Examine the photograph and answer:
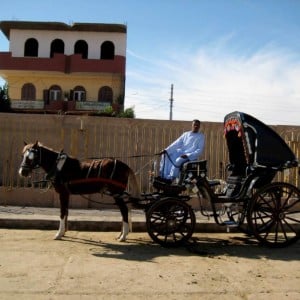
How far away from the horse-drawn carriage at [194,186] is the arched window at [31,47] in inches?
1573

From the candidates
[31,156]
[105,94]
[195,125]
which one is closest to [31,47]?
[105,94]

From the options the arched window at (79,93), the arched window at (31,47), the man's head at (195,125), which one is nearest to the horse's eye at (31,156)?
the man's head at (195,125)

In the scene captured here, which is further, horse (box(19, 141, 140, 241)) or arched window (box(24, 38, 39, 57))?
arched window (box(24, 38, 39, 57))

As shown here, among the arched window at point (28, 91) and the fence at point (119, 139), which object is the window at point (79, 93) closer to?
the arched window at point (28, 91)

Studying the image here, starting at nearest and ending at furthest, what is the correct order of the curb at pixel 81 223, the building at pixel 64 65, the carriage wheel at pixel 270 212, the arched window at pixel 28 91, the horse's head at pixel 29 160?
the carriage wheel at pixel 270 212 < the horse's head at pixel 29 160 < the curb at pixel 81 223 < the building at pixel 64 65 < the arched window at pixel 28 91

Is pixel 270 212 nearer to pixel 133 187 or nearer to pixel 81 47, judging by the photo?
pixel 133 187

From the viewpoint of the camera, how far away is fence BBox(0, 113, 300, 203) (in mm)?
12836

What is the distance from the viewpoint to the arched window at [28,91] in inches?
1786

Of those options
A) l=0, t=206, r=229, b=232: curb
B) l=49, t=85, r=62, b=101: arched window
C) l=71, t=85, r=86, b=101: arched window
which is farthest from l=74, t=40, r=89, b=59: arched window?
l=0, t=206, r=229, b=232: curb

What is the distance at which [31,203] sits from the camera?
40.7ft

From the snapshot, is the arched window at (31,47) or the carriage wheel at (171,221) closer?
the carriage wheel at (171,221)

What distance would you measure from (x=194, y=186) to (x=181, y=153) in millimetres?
707

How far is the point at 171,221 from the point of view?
330 inches

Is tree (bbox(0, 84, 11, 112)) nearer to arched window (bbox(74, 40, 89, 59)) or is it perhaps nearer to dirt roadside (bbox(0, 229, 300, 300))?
arched window (bbox(74, 40, 89, 59))
